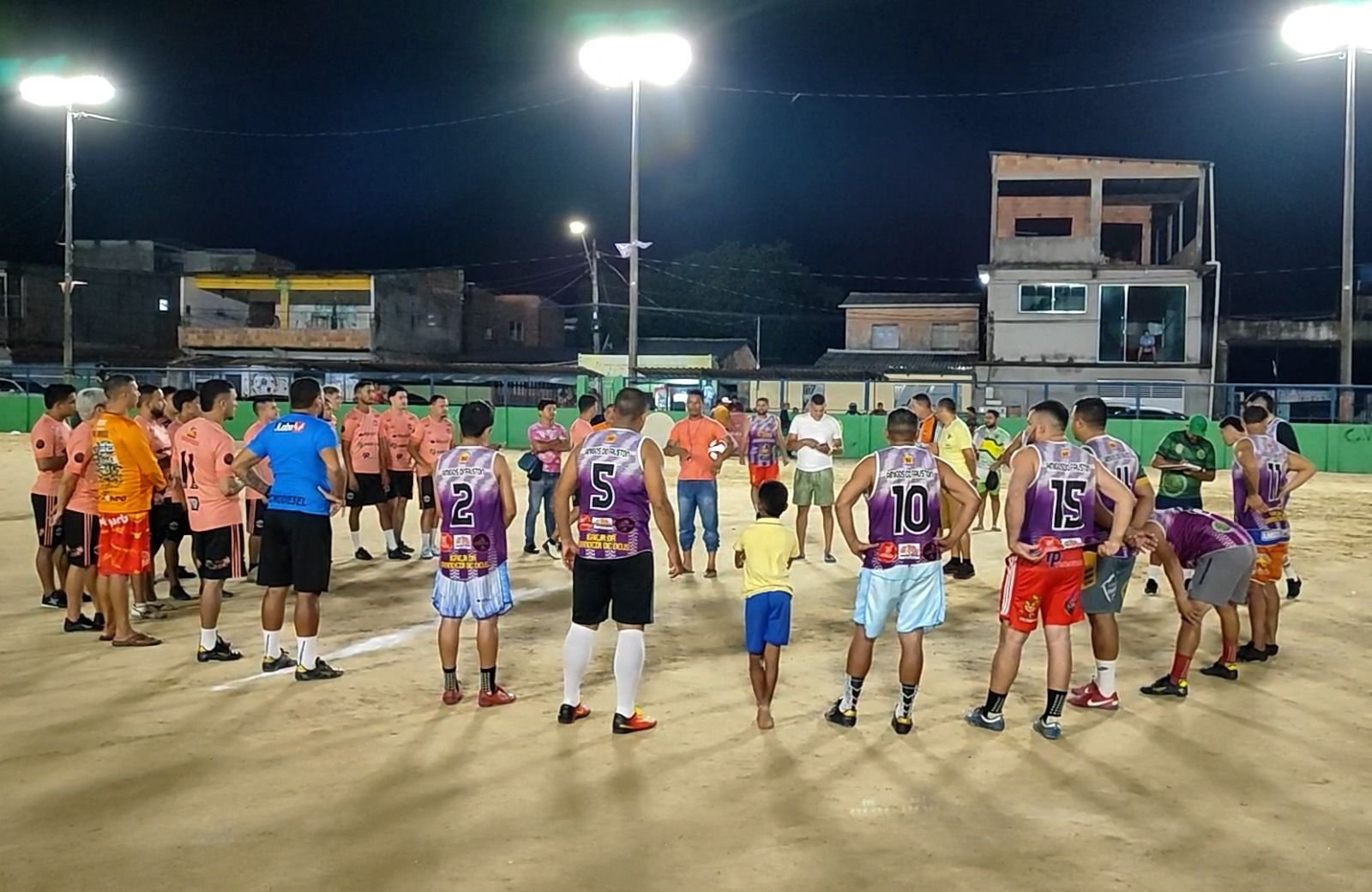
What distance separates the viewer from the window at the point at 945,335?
4281 cm

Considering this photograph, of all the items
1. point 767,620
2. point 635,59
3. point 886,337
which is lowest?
point 767,620

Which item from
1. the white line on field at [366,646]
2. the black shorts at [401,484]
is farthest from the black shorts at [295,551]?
the black shorts at [401,484]

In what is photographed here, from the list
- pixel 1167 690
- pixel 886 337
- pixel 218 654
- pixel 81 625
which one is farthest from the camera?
pixel 886 337

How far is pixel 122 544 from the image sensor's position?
6.91 meters

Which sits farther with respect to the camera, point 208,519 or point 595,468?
point 208,519

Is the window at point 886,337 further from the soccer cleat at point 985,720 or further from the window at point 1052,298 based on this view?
the soccer cleat at point 985,720

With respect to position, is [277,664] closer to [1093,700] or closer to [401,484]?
[401,484]

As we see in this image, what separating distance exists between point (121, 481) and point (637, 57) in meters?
18.2

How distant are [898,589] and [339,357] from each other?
136 ft

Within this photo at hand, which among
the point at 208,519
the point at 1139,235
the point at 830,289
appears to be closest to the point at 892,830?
the point at 208,519

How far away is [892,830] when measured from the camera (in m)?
4.19

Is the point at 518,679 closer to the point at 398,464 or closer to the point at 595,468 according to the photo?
the point at 595,468

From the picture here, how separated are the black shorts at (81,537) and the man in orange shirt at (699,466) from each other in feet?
15.7

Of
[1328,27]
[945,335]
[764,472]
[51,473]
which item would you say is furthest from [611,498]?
[945,335]
